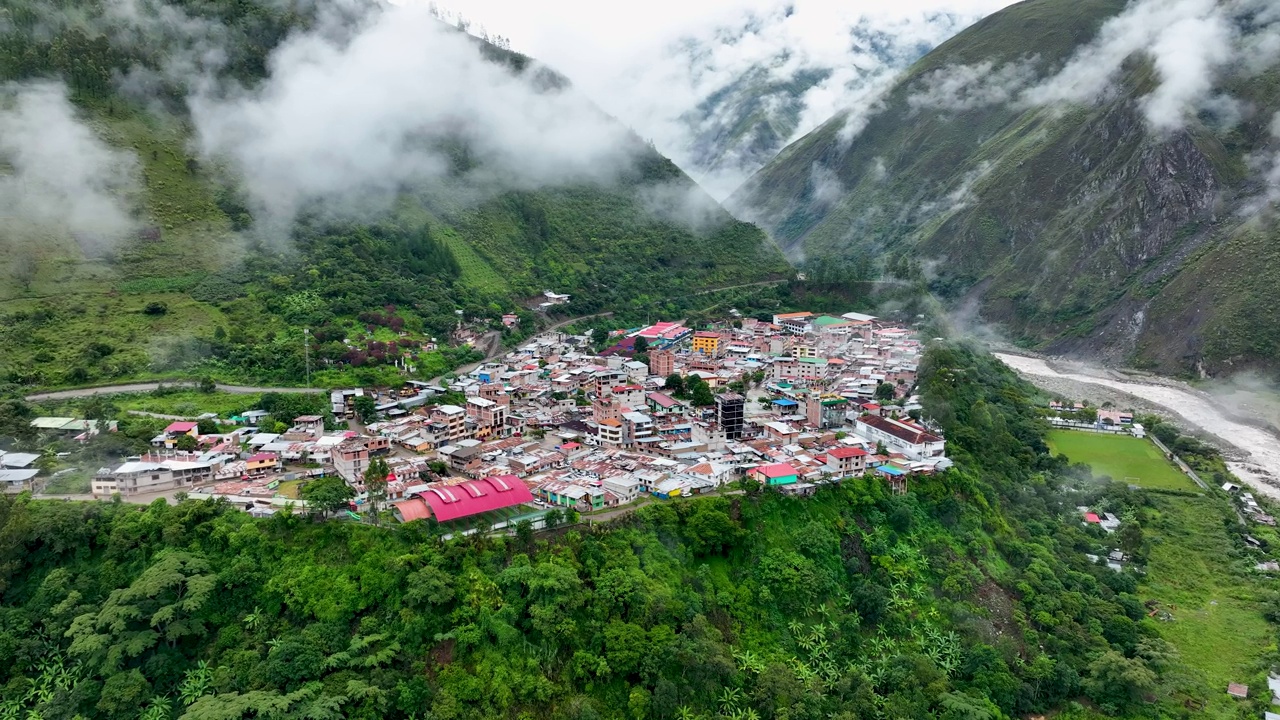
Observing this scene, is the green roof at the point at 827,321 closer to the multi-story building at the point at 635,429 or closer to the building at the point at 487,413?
the multi-story building at the point at 635,429

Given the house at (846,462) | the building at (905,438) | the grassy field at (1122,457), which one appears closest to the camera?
the house at (846,462)

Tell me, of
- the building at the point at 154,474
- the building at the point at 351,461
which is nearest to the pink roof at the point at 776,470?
the building at the point at 351,461

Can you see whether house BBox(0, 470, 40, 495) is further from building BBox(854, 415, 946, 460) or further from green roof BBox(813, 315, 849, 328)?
green roof BBox(813, 315, 849, 328)

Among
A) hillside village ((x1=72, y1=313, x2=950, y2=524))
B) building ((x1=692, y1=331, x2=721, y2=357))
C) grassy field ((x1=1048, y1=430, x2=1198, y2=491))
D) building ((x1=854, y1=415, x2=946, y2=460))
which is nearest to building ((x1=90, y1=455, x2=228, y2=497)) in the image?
hillside village ((x1=72, y1=313, x2=950, y2=524))

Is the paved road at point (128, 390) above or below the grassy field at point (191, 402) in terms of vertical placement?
above

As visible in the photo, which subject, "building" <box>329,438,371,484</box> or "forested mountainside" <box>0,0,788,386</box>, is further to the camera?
"forested mountainside" <box>0,0,788,386</box>

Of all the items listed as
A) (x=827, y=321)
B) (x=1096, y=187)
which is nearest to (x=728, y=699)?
(x=827, y=321)

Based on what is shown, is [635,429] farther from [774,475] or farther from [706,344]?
[706,344]

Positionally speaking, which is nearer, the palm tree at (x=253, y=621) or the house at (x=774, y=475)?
the palm tree at (x=253, y=621)
